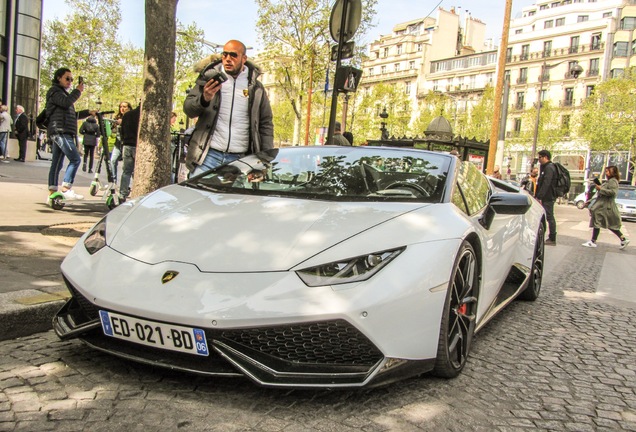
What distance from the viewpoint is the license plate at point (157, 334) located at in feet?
6.99

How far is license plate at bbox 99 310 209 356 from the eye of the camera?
2.13 m

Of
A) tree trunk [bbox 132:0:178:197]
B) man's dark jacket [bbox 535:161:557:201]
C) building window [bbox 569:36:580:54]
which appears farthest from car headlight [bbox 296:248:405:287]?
building window [bbox 569:36:580:54]

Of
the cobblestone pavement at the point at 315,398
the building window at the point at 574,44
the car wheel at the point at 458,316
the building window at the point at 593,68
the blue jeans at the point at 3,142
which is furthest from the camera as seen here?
the building window at the point at 574,44

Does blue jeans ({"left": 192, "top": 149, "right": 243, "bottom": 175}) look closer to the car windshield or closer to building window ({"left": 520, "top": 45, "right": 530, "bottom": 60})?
the car windshield

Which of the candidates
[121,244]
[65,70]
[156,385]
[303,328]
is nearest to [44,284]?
[121,244]

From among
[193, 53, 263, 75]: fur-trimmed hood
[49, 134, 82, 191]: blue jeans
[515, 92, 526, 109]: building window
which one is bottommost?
[49, 134, 82, 191]: blue jeans

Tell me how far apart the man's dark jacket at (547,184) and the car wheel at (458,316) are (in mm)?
8253

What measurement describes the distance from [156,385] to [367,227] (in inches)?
44.3

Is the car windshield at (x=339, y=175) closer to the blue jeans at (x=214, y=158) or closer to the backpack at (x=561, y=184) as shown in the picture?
the blue jeans at (x=214, y=158)

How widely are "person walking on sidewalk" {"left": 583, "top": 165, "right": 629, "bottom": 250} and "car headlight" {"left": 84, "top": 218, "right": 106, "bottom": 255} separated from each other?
10166 mm

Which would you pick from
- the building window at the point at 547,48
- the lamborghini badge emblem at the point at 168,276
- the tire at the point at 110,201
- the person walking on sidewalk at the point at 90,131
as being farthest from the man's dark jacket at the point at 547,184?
the building window at the point at 547,48

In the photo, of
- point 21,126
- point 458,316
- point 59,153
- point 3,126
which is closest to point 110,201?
point 59,153

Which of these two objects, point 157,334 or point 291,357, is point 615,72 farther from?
point 157,334

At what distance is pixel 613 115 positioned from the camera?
145 feet
